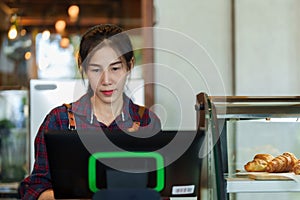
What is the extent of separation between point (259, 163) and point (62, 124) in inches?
21.8

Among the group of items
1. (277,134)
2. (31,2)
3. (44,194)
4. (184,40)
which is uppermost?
(31,2)

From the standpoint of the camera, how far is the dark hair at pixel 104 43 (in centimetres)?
168

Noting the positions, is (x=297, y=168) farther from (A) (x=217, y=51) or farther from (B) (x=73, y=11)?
(B) (x=73, y=11)

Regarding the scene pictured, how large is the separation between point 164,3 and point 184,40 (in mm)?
240

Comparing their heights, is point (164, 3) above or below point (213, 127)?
above

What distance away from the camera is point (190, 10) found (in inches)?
124

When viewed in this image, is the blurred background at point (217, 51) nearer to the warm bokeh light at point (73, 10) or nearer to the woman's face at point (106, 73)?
the woman's face at point (106, 73)

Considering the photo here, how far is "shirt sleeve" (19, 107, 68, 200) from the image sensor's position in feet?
5.20

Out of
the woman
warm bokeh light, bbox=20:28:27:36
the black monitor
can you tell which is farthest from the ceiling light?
the black monitor

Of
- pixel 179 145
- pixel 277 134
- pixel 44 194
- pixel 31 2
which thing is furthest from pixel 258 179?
pixel 31 2

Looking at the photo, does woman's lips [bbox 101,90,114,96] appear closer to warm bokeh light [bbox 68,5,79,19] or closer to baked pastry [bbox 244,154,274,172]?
baked pastry [bbox 244,154,274,172]

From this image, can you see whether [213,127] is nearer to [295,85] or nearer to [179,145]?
[179,145]

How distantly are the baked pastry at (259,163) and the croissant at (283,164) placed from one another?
0.5 inches

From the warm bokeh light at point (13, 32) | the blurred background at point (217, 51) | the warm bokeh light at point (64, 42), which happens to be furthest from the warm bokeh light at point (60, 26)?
the blurred background at point (217, 51)
